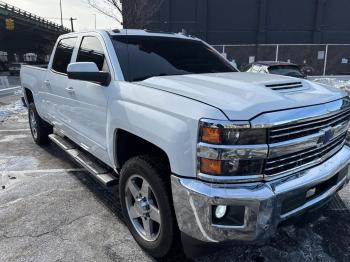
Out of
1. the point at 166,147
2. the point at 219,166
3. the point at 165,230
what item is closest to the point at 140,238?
the point at 165,230

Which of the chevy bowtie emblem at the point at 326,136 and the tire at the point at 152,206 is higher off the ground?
the chevy bowtie emblem at the point at 326,136

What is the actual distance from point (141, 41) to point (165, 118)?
1.65m

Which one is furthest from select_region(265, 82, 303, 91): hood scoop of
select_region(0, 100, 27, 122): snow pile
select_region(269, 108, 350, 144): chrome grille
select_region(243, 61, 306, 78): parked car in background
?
select_region(0, 100, 27, 122): snow pile

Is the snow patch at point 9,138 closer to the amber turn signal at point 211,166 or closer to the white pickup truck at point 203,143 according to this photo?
the white pickup truck at point 203,143

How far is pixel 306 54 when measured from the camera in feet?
79.3

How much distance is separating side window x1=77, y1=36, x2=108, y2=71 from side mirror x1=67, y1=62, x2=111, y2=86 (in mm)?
262

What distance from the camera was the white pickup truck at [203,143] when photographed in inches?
85.7

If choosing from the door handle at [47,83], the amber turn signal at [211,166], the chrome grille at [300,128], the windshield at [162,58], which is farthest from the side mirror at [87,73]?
the door handle at [47,83]

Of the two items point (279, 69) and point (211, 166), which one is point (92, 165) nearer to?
point (211, 166)

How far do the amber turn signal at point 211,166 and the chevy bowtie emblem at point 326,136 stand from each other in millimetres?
894

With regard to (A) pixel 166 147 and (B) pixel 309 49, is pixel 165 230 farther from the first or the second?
(B) pixel 309 49

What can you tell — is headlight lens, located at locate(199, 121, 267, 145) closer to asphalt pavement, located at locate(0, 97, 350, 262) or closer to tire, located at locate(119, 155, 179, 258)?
tire, located at locate(119, 155, 179, 258)

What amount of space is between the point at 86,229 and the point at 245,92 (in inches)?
82.8

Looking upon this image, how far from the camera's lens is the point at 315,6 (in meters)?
30.8
